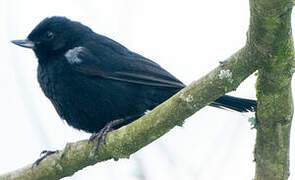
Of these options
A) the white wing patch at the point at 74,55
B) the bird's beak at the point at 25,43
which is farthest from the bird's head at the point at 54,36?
the white wing patch at the point at 74,55

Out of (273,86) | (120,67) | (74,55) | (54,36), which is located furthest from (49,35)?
(273,86)

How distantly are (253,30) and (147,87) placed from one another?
1.85m

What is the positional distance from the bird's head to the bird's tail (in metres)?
1.58

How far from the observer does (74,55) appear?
518cm

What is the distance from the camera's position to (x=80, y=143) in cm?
415

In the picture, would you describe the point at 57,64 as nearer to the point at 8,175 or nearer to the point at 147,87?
the point at 147,87

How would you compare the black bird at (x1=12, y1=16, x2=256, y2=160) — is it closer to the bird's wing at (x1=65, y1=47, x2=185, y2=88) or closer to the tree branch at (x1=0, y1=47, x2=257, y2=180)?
the bird's wing at (x1=65, y1=47, x2=185, y2=88)

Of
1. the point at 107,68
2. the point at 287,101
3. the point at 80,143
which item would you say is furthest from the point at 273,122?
the point at 107,68

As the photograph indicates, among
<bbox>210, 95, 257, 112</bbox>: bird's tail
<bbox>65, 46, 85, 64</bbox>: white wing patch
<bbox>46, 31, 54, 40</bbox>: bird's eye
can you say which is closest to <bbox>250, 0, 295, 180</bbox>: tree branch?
<bbox>210, 95, 257, 112</bbox>: bird's tail

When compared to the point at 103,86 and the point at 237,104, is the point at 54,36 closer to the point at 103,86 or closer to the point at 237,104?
the point at 103,86

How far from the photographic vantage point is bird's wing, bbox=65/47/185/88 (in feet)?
16.0

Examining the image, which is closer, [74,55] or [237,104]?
[237,104]

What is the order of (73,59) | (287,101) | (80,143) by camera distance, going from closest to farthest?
(287,101)
(80,143)
(73,59)

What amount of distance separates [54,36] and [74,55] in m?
0.55
